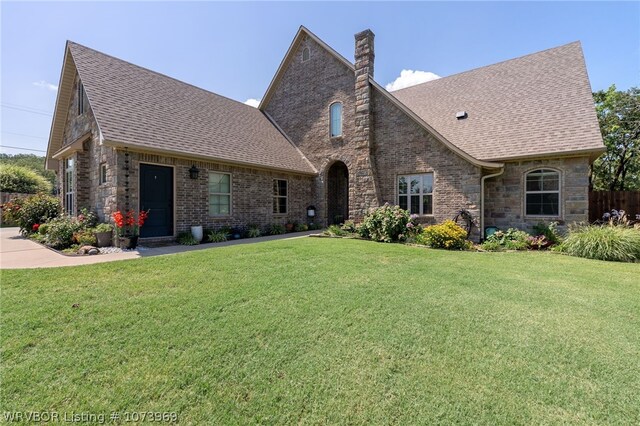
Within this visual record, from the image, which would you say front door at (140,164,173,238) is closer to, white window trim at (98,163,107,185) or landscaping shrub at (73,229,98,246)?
landscaping shrub at (73,229,98,246)

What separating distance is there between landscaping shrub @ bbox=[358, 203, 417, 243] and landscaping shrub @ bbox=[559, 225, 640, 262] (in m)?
4.63

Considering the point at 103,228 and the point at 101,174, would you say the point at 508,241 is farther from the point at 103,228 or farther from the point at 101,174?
the point at 101,174

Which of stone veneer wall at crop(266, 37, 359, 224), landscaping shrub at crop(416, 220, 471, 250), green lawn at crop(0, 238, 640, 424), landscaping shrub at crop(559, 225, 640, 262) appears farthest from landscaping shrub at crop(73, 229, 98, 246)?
landscaping shrub at crop(559, 225, 640, 262)

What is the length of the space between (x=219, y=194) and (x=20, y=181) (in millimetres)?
20500

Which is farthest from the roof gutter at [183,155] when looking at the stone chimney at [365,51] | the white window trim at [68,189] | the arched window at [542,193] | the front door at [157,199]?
the arched window at [542,193]

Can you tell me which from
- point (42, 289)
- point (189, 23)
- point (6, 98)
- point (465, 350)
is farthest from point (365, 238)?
point (6, 98)

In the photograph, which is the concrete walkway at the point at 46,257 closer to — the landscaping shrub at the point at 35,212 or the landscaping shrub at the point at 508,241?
the landscaping shrub at the point at 35,212

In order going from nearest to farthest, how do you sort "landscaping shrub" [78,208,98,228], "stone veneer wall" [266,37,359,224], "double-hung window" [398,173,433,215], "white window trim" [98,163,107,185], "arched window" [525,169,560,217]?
"landscaping shrub" [78,208,98,228] < "white window trim" [98,163,107,185] < "arched window" [525,169,560,217] < "double-hung window" [398,173,433,215] < "stone veneer wall" [266,37,359,224]

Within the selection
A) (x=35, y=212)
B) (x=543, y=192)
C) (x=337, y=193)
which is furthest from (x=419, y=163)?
(x=35, y=212)

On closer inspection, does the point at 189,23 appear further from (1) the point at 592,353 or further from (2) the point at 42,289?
(1) the point at 592,353

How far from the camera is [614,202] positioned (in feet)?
36.6

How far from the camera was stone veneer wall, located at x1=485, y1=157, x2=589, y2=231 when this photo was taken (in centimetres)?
974

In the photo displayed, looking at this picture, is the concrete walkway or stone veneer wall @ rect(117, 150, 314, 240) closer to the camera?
the concrete walkway

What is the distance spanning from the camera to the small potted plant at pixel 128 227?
324 inches
